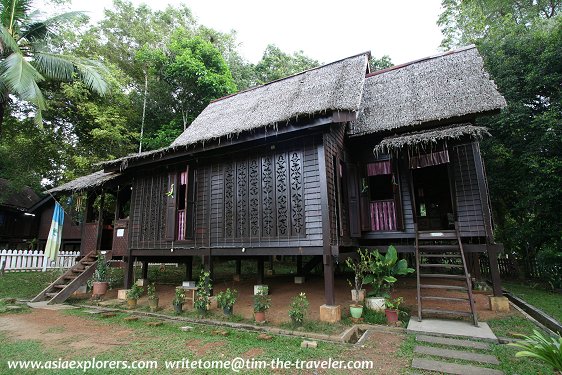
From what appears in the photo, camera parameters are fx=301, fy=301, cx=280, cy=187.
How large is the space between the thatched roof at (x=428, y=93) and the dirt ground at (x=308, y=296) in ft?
15.1

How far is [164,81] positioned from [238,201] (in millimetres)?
15629

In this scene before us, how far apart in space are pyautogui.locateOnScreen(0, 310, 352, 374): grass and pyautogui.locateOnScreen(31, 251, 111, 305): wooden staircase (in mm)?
3661

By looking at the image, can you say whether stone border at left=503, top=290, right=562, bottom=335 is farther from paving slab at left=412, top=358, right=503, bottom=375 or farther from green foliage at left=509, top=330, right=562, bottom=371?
green foliage at left=509, top=330, right=562, bottom=371

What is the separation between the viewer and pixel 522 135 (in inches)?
482

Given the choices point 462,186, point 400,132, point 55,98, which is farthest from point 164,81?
point 462,186

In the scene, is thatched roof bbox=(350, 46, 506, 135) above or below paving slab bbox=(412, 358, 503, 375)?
above

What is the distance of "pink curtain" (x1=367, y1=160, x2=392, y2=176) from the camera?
862 centimetres

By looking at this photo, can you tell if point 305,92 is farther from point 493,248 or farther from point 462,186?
point 493,248

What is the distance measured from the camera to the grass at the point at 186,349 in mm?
4539

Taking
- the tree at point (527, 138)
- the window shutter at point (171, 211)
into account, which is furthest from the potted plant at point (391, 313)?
the tree at point (527, 138)

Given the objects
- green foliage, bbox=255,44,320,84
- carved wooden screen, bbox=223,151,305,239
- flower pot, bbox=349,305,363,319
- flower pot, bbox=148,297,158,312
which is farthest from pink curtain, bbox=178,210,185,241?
green foliage, bbox=255,44,320,84

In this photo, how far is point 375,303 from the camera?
6.58 metres

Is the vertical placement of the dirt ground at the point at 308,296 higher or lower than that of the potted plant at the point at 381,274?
lower

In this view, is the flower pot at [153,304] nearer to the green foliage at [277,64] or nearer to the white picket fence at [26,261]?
the white picket fence at [26,261]
